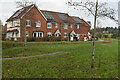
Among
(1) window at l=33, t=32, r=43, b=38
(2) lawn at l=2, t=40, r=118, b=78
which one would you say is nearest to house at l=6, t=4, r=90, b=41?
(1) window at l=33, t=32, r=43, b=38

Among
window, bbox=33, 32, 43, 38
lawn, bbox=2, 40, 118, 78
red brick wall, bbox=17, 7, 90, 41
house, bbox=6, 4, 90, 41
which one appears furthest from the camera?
window, bbox=33, 32, 43, 38

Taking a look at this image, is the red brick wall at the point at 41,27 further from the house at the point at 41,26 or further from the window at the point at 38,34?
the window at the point at 38,34

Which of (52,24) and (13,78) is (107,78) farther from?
(52,24)

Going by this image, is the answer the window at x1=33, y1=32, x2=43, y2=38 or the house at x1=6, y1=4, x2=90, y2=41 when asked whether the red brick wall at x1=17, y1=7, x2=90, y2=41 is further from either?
the window at x1=33, y1=32, x2=43, y2=38

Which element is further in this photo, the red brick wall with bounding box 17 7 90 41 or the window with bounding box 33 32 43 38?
the window with bounding box 33 32 43 38

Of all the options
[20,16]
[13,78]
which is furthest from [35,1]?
[13,78]

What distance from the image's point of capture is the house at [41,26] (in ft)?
98.3

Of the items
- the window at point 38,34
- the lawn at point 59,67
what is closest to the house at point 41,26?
the window at point 38,34

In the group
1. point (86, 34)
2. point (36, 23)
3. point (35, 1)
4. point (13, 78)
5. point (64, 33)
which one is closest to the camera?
point (13, 78)

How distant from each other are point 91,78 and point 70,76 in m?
1.00

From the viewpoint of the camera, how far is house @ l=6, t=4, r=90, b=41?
30.0 meters

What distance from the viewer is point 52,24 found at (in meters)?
35.9

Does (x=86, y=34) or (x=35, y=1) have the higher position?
→ (x=35, y=1)

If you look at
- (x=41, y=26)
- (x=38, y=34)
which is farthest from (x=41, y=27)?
(x=38, y=34)
